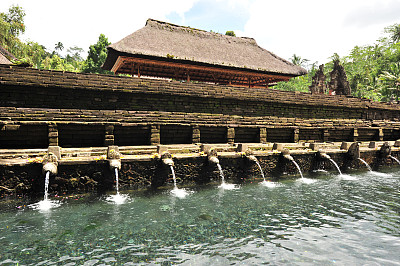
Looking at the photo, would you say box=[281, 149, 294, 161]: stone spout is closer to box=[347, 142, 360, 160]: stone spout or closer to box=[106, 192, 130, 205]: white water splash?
box=[347, 142, 360, 160]: stone spout

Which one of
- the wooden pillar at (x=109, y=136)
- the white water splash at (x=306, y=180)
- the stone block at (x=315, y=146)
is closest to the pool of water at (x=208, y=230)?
the white water splash at (x=306, y=180)

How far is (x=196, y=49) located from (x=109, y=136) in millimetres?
9035

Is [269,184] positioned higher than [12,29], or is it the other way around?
[12,29]

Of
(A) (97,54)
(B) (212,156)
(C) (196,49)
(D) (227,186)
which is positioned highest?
(A) (97,54)

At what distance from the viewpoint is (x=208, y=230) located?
446 cm

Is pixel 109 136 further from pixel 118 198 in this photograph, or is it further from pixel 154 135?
pixel 118 198

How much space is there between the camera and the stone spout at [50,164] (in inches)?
219

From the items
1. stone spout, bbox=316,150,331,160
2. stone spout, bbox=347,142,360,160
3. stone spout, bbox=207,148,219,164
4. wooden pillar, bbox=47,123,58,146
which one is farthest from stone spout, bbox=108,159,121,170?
stone spout, bbox=347,142,360,160

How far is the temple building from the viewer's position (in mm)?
12719

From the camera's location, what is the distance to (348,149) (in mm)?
9977

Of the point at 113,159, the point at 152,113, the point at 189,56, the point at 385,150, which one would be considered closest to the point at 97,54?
the point at 189,56

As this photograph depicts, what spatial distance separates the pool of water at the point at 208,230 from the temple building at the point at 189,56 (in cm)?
875

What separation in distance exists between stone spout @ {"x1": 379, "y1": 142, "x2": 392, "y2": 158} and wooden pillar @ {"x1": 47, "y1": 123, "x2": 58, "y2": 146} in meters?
13.5

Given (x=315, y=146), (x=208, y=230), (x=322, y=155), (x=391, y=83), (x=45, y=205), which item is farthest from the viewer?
(x=391, y=83)
